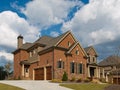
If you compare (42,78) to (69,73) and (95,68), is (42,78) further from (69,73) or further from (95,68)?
(95,68)

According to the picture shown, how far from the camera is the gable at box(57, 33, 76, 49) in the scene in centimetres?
4758

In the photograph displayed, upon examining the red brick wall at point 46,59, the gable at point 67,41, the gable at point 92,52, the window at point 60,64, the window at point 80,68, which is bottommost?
the window at point 80,68

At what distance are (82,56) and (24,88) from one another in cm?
2402

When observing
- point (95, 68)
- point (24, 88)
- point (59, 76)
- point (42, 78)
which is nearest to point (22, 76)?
point (42, 78)

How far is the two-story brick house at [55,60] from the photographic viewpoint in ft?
150

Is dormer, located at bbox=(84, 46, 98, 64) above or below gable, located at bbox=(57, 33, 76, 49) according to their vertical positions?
below

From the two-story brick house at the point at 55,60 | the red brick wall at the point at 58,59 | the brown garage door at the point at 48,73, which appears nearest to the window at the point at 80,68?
the two-story brick house at the point at 55,60

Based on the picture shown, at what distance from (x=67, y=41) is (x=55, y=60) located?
569 centimetres

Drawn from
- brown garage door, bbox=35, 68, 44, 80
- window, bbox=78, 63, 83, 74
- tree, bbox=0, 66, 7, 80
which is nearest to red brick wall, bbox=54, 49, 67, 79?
window, bbox=78, 63, 83, 74

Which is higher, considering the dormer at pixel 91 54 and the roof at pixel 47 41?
the roof at pixel 47 41

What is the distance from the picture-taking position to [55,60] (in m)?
45.5

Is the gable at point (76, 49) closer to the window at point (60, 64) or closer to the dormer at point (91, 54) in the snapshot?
the window at point (60, 64)

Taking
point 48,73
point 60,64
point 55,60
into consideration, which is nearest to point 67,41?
point 60,64

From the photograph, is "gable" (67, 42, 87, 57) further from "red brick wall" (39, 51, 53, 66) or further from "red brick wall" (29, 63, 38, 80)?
"red brick wall" (29, 63, 38, 80)
